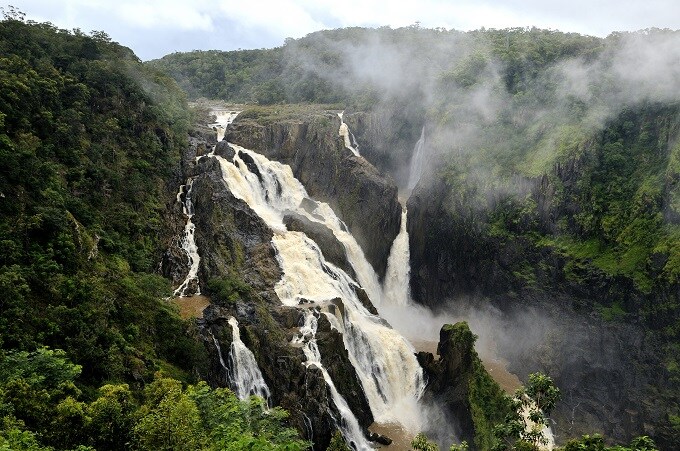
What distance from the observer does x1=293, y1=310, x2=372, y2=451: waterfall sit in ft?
94.7

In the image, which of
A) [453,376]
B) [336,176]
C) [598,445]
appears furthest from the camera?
[336,176]

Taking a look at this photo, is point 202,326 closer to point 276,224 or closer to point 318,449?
point 318,449

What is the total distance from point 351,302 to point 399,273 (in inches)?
537

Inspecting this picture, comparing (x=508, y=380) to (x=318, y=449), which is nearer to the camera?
(x=318, y=449)

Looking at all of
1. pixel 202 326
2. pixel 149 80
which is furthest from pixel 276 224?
pixel 149 80

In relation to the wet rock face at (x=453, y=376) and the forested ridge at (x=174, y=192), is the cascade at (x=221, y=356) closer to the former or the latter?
the forested ridge at (x=174, y=192)

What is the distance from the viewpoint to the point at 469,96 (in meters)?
58.9

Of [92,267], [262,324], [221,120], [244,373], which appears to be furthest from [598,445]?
[221,120]

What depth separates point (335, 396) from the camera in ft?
97.4

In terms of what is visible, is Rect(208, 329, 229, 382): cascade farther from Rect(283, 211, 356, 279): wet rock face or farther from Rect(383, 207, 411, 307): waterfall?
Rect(383, 207, 411, 307): waterfall

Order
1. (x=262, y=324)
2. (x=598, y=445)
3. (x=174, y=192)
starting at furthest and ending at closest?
1. (x=174, y=192)
2. (x=262, y=324)
3. (x=598, y=445)

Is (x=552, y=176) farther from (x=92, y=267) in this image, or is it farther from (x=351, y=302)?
(x=92, y=267)

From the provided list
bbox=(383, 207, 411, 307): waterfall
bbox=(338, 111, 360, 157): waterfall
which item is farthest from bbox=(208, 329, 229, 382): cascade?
bbox=(338, 111, 360, 157): waterfall

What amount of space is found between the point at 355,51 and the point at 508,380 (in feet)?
184
